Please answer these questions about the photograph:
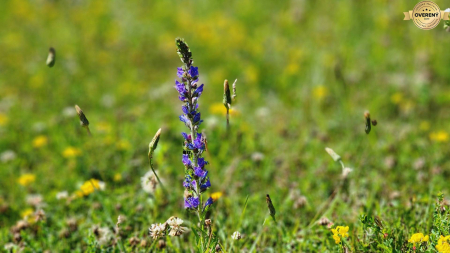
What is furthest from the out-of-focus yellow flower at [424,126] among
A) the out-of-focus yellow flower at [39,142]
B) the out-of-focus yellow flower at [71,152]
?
the out-of-focus yellow flower at [39,142]

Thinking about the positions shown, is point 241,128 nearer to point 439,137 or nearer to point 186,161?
point 439,137

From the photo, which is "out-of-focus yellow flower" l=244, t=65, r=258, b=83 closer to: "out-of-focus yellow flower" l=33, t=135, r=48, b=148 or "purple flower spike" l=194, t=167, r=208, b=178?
"out-of-focus yellow flower" l=33, t=135, r=48, b=148

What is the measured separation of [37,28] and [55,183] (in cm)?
543

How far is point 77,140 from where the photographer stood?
12.1ft

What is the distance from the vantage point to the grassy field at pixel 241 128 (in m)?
2.26

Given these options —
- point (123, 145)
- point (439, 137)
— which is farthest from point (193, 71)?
point (439, 137)

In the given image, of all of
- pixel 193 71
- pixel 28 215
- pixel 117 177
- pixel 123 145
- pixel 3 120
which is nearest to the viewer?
pixel 193 71

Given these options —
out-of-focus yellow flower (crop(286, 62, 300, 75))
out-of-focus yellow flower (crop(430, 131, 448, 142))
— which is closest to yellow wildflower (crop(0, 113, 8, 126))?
out-of-focus yellow flower (crop(286, 62, 300, 75))

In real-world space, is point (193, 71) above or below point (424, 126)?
below

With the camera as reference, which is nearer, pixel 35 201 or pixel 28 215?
pixel 28 215

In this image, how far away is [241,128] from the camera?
3723mm

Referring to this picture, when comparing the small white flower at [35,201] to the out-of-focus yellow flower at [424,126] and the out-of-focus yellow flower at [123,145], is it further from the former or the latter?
the out-of-focus yellow flower at [424,126]

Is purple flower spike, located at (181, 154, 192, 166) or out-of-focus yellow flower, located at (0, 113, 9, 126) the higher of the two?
out-of-focus yellow flower, located at (0, 113, 9, 126)

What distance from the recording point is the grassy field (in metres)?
2.26
